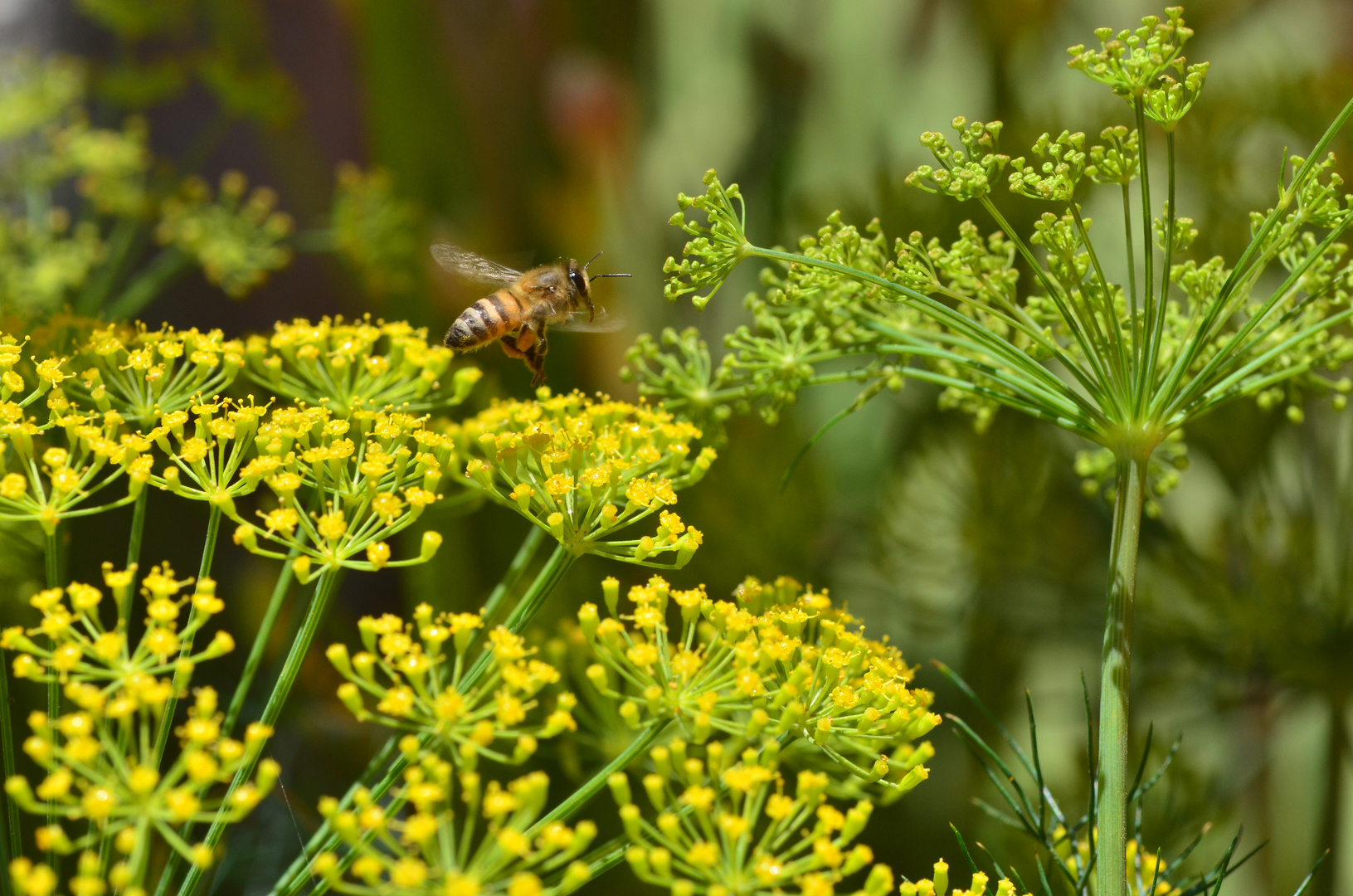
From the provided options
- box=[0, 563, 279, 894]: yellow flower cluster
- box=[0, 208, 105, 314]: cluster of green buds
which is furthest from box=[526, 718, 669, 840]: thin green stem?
box=[0, 208, 105, 314]: cluster of green buds

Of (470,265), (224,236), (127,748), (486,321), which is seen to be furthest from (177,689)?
(224,236)

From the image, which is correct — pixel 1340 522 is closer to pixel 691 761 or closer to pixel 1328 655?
pixel 1328 655

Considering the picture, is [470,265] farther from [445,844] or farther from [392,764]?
[445,844]

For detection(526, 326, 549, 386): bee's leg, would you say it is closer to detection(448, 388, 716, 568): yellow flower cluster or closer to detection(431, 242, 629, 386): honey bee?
detection(431, 242, 629, 386): honey bee

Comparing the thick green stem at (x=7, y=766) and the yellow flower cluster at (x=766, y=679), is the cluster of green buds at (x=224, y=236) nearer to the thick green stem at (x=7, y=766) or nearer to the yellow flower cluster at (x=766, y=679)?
the thick green stem at (x=7, y=766)

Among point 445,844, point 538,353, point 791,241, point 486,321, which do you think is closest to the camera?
point 445,844

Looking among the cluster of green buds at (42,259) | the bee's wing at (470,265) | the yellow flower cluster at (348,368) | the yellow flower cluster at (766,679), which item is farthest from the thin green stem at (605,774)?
the cluster of green buds at (42,259)
